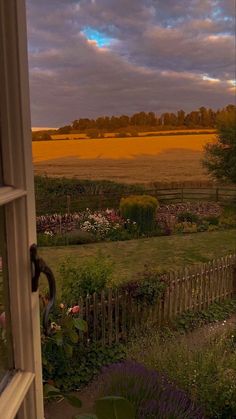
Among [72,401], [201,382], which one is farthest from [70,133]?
[72,401]

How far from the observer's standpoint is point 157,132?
15672 mm

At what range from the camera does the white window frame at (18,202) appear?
0.73 meters

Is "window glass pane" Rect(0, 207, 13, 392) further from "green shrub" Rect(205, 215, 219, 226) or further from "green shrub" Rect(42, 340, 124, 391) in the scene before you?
"green shrub" Rect(205, 215, 219, 226)

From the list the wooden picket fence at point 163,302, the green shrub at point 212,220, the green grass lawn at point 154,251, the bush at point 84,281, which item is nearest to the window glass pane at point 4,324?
the wooden picket fence at point 163,302

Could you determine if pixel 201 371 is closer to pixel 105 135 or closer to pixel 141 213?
pixel 141 213

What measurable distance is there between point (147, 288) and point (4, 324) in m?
3.87

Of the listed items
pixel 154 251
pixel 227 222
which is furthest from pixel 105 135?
pixel 154 251

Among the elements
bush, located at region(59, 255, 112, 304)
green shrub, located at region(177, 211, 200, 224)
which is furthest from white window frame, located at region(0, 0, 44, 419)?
green shrub, located at region(177, 211, 200, 224)

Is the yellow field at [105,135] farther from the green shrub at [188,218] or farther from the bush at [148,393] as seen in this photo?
the bush at [148,393]

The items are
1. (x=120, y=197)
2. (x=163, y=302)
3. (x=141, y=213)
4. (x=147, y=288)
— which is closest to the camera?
(x=147, y=288)

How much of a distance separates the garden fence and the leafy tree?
1.97ft

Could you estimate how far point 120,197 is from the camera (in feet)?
43.1

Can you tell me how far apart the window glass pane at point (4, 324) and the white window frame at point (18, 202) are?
1cm

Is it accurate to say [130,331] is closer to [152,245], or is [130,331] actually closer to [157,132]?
[152,245]
